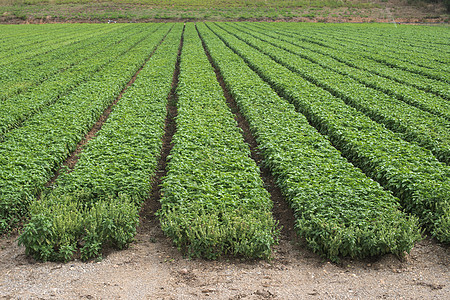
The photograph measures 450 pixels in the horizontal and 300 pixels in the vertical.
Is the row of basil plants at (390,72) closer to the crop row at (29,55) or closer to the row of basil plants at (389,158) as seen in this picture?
the row of basil plants at (389,158)

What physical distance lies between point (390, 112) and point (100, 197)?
10.6m

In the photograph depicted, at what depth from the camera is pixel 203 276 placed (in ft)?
20.3

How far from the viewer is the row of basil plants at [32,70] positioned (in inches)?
688

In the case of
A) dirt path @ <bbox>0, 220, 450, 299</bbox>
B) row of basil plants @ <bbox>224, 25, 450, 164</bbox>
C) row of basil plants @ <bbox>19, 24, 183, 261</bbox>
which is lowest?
dirt path @ <bbox>0, 220, 450, 299</bbox>

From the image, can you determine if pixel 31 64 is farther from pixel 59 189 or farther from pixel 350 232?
pixel 350 232

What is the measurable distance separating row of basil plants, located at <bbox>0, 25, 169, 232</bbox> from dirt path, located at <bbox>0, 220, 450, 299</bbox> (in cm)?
130

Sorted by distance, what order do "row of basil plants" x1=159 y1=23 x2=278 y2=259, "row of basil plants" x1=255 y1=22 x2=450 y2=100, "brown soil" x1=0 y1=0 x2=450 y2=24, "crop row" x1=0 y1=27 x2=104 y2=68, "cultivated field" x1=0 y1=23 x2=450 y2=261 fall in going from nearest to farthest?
"row of basil plants" x1=159 y1=23 x2=278 y2=259 < "cultivated field" x1=0 y1=23 x2=450 y2=261 < "row of basil plants" x1=255 y1=22 x2=450 y2=100 < "crop row" x1=0 y1=27 x2=104 y2=68 < "brown soil" x1=0 y1=0 x2=450 y2=24

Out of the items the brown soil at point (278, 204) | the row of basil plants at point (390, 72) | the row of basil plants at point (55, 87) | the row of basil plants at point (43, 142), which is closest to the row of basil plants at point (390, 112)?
the row of basil plants at point (390, 72)

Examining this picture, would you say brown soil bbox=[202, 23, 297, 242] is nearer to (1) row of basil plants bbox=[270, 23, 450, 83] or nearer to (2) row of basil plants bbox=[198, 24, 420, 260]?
(2) row of basil plants bbox=[198, 24, 420, 260]

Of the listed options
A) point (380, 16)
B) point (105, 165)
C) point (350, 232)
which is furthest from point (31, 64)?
point (380, 16)

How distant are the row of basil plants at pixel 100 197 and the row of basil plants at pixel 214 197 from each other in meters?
0.72

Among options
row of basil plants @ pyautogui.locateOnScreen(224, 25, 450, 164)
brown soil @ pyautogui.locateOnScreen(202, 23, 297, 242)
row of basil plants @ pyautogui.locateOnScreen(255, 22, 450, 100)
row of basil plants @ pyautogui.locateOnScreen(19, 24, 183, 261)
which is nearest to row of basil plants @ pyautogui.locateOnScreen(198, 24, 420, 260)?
brown soil @ pyautogui.locateOnScreen(202, 23, 297, 242)

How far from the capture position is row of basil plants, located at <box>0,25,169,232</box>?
784cm

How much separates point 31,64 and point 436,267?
24385 mm
